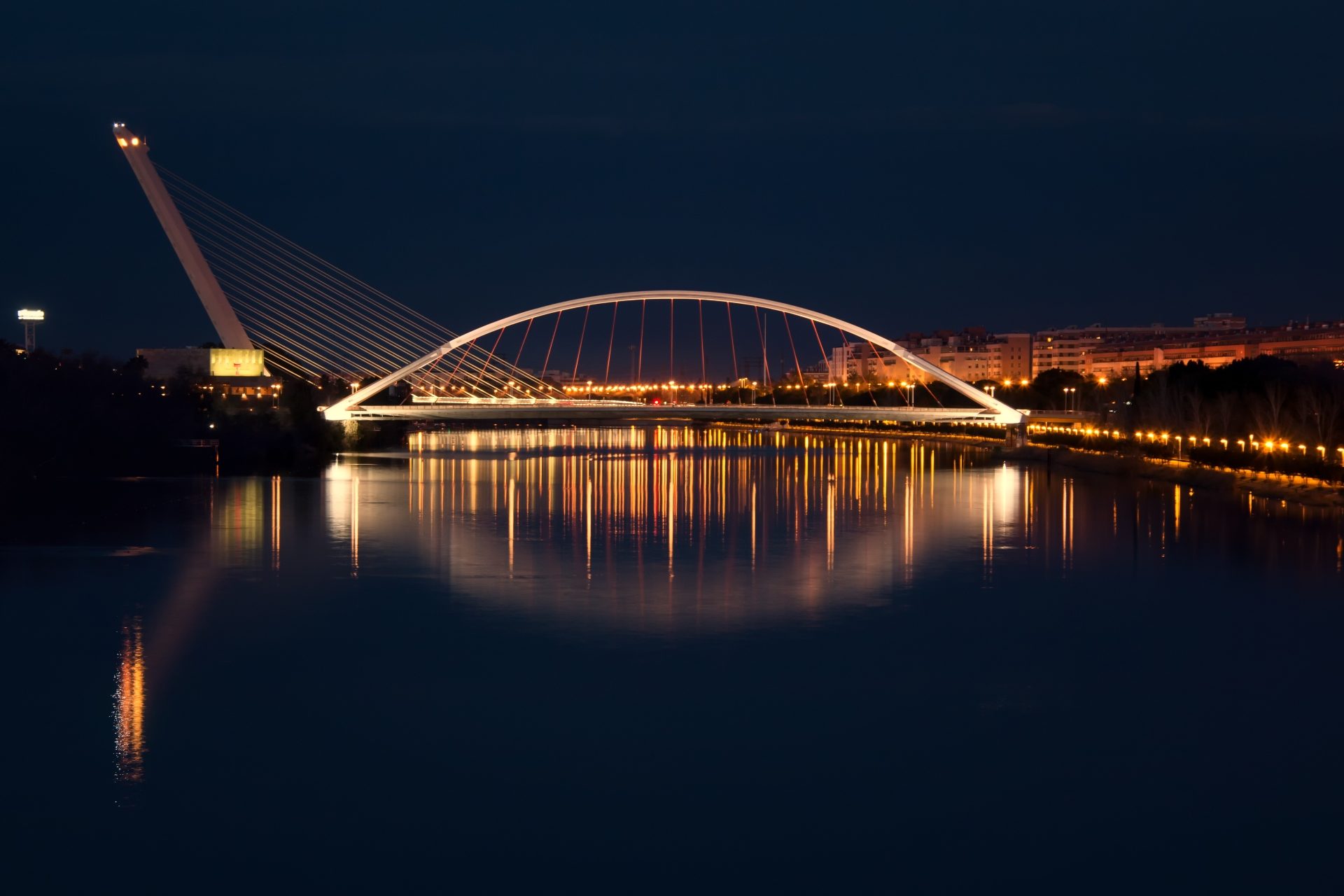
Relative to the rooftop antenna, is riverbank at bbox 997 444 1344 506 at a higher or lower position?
lower

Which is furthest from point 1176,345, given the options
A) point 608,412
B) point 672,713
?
point 672,713

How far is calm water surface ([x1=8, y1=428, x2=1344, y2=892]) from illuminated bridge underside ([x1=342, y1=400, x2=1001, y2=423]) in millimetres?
29536

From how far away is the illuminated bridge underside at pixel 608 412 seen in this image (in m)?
51.2

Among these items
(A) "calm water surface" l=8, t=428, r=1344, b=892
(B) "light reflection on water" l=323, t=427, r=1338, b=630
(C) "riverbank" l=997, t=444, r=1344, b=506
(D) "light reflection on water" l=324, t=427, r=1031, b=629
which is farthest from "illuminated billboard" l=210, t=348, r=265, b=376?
(A) "calm water surface" l=8, t=428, r=1344, b=892

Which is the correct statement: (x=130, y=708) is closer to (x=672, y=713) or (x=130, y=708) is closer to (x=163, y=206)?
(x=672, y=713)

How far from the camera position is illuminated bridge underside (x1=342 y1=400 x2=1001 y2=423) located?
51250 millimetres

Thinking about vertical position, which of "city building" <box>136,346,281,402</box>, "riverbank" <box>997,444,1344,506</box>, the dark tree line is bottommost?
"riverbank" <box>997,444,1344,506</box>

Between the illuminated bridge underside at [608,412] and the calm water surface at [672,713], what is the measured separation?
29.5 meters

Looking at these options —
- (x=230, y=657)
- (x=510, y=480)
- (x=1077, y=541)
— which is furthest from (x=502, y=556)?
(x=510, y=480)

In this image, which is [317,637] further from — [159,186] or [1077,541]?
[159,186]

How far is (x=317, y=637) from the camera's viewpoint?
12945mm

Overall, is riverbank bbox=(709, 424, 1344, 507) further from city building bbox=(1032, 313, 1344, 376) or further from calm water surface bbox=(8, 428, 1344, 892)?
city building bbox=(1032, 313, 1344, 376)

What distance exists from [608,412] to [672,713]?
43.6 m

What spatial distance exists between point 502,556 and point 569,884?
41.6 feet
